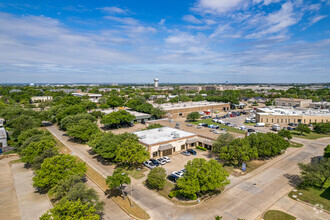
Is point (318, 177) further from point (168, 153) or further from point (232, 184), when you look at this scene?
point (168, 153)

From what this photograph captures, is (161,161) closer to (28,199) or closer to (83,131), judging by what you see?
(28,199)

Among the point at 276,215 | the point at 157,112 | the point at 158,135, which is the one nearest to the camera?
the point at 276,215

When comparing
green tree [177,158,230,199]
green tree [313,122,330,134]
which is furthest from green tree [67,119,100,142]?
green tree [313,122,330,134]

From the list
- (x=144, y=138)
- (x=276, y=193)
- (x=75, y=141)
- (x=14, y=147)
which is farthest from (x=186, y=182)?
(x=14, y=147)

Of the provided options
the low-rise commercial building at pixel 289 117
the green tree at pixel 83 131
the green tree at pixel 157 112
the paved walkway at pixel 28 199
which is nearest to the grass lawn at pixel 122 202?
the paved walkway at pixel 28 199

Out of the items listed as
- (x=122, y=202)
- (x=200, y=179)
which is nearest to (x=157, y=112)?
(x=122, y=202)

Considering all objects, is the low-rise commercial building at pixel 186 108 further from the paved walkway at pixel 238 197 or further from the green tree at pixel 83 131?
the paved walkway at pixel 238 197

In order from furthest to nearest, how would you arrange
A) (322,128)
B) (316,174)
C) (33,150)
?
Answer: (322,128) < (33,150) < (316,174)
